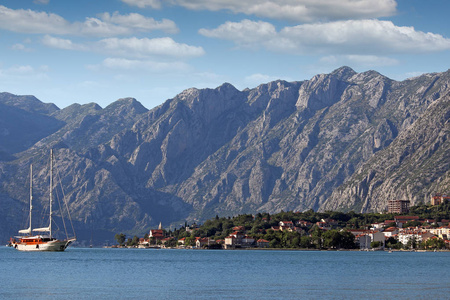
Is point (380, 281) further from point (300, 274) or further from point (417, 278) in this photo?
point (300, 274)

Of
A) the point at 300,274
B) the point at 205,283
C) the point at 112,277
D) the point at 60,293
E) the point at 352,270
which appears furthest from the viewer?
the point at 352,270

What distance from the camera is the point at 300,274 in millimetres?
116188

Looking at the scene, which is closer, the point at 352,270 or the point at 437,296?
the point at 437,296

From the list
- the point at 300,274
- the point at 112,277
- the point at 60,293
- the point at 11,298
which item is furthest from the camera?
the point at 300,274

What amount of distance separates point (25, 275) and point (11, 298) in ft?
117

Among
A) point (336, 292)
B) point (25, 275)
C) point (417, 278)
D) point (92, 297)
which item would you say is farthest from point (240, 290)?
point (25, 275)

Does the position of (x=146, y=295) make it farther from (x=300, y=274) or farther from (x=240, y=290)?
(x=300, y=274)

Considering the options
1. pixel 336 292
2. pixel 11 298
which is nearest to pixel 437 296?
pixel 336 292

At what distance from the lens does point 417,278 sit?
10762 cm

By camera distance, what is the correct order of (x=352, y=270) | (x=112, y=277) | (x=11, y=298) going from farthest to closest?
(x=352, y=270) → (x=112, y=277) → (x=11, y=298)

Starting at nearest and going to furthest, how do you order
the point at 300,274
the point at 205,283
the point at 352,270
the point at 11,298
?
the point at 11,298
the point at 205,283
the point at 300,274
the point at 352,270

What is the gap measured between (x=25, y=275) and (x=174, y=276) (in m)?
23.0

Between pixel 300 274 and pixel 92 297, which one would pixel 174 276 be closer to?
pixel 300 274

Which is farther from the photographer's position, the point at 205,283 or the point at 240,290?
the point at 205,283
